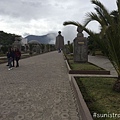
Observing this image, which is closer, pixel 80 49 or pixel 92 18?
pixel 92 18

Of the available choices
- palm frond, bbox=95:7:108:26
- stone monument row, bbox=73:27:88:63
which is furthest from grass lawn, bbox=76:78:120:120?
stone monument row, bbox=73:27:88:63

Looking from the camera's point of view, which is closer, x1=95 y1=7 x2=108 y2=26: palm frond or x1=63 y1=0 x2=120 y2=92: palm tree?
x1=63 y1=0 x2=120 y2=92: palm tree

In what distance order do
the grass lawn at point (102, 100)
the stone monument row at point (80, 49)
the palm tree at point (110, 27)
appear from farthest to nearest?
the stone monument row at point (80, 49) → the palm tree at point (110, 27) → the grass lawn at point (102, 100)

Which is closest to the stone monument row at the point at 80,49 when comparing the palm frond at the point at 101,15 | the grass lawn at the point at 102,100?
the grass lawn at the point at 102,100

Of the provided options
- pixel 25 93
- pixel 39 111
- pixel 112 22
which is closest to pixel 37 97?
pixel 25 93

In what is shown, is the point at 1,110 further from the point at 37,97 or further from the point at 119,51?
the point at 119,51

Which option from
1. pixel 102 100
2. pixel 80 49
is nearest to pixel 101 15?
pixel 102 100

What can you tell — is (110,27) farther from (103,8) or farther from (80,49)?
(80,49)

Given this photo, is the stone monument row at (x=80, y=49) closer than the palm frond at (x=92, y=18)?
No

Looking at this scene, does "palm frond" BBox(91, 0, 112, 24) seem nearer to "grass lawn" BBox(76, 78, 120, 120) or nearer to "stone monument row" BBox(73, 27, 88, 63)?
"grass lawn" BBox(76, 78, 120, 120)

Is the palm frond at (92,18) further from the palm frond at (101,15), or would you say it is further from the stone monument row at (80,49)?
the stone monument row at (80,49)

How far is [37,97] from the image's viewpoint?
5.97m

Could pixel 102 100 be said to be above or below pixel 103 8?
below

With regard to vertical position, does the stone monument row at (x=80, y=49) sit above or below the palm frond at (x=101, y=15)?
below
